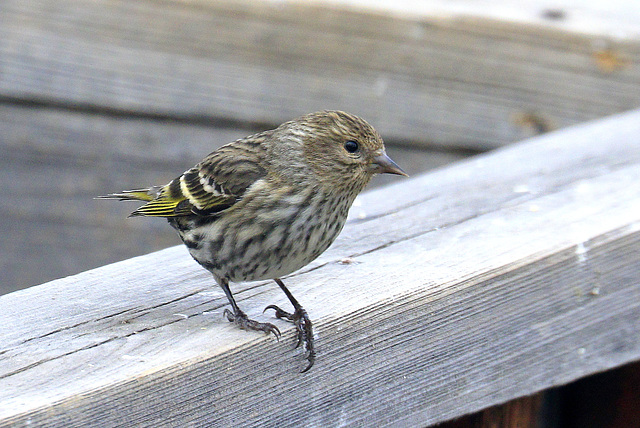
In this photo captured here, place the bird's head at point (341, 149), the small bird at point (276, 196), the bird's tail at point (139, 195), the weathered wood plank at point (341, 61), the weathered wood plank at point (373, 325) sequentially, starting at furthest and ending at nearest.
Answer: the weathered wood plank at point (341, 61)
the bird's tail at point (139, 195)
the bird's head at point (341, 149)
the small bird at point (276, 196)
the weathered wood plank at point (373, 325)

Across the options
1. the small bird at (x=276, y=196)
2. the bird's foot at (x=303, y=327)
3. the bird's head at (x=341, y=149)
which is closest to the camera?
the bird's foot at (x=303, y=327)

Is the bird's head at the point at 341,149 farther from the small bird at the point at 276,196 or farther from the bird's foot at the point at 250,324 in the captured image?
the bird's foot at the point at 250,324

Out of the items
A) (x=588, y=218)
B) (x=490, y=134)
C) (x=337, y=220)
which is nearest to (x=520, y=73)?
(x=490, y=134)

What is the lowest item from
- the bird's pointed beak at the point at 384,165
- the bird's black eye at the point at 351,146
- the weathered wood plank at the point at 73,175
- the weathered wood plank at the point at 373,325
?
the weathered wood plank at the point at 73,175

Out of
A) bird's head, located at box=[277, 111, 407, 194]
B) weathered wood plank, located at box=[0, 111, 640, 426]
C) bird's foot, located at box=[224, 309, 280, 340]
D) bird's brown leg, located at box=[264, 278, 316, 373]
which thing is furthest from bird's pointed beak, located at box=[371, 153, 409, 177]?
bird's foot, located at box=[224, 309, 280, 340]

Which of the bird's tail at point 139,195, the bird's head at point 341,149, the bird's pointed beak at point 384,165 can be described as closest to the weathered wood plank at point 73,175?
the bird's tail at point 139,195

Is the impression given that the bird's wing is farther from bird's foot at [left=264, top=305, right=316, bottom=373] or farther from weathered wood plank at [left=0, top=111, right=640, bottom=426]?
bird's foot at [left=264, top=305, right=316, bottom=373]

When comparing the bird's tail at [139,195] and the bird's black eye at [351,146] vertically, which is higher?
the bird's black eye at [351,146]

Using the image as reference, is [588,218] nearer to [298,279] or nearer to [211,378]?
[298,279]
